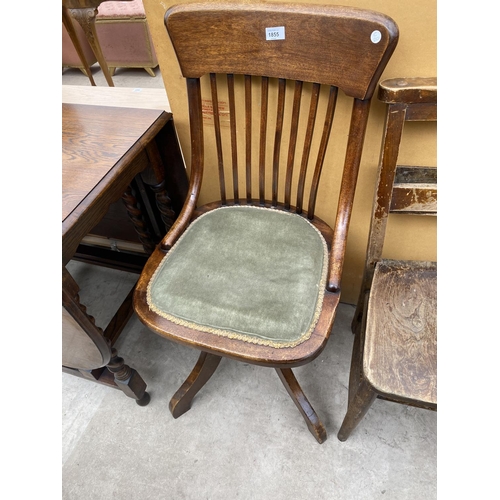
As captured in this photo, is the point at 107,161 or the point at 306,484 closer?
the point at 107,161

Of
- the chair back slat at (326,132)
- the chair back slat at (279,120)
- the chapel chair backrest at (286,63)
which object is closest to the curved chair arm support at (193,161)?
the chapel chair backrest at (286,63)

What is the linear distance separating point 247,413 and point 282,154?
2.75 ft

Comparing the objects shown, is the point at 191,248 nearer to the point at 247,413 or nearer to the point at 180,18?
the point at 180,18

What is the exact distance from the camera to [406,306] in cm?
86

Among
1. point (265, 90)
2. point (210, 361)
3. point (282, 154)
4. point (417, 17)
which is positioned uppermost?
point (417, 17)

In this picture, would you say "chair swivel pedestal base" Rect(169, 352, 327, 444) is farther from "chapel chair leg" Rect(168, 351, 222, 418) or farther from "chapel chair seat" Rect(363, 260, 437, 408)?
"chapel chair seat" Rect(363, 260, 437, 408)

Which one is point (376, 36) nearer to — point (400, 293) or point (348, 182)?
point (348, 182)

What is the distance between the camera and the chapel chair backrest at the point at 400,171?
68 cm

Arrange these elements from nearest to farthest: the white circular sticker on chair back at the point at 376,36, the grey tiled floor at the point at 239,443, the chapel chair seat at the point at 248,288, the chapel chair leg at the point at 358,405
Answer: the white circular sticker on chair back at the point at 376,36 < the chapel chair seat at the point at 248,288 < the chapel chair leg at the point at 358,405 < the grey tiled floor at the point at 239,443

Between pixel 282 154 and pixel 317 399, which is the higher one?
pixel 282 154

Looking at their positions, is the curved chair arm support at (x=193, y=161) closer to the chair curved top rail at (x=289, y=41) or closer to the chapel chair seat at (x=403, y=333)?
the chair curved top rail at (x=289, y=41)

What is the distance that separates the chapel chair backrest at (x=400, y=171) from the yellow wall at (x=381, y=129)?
4 cm
